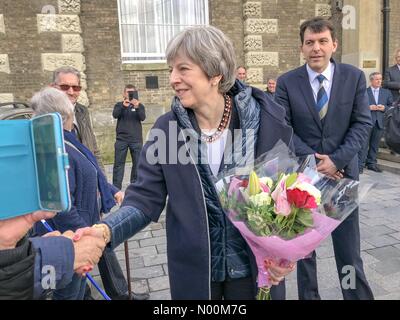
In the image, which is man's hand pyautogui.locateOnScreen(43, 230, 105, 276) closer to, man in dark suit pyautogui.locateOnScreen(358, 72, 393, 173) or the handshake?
the handshake

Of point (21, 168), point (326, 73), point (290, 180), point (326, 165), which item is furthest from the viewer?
point (326, 73)

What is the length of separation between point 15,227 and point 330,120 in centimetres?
240

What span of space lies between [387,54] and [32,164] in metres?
11.3

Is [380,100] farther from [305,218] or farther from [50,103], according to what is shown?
[305,218]

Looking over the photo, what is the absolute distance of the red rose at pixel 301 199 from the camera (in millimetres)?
1452

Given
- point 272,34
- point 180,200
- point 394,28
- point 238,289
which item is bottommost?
point 238,289

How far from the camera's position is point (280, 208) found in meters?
1.47

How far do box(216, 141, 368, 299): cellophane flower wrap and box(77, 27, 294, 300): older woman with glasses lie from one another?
22cm

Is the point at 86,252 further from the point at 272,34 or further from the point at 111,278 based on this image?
the point at 272,34

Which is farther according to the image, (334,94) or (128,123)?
(128,123)

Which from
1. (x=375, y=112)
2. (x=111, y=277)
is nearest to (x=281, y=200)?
(x=111, y=277)

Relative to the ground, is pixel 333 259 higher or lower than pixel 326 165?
lower

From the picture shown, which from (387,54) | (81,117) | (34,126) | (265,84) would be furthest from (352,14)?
(34,126)

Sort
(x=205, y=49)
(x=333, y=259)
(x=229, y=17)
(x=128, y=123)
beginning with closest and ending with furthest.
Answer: (x=205, y=49) < (x=333, y=259) < (x=128, y=123) < (x=229, y=17)
